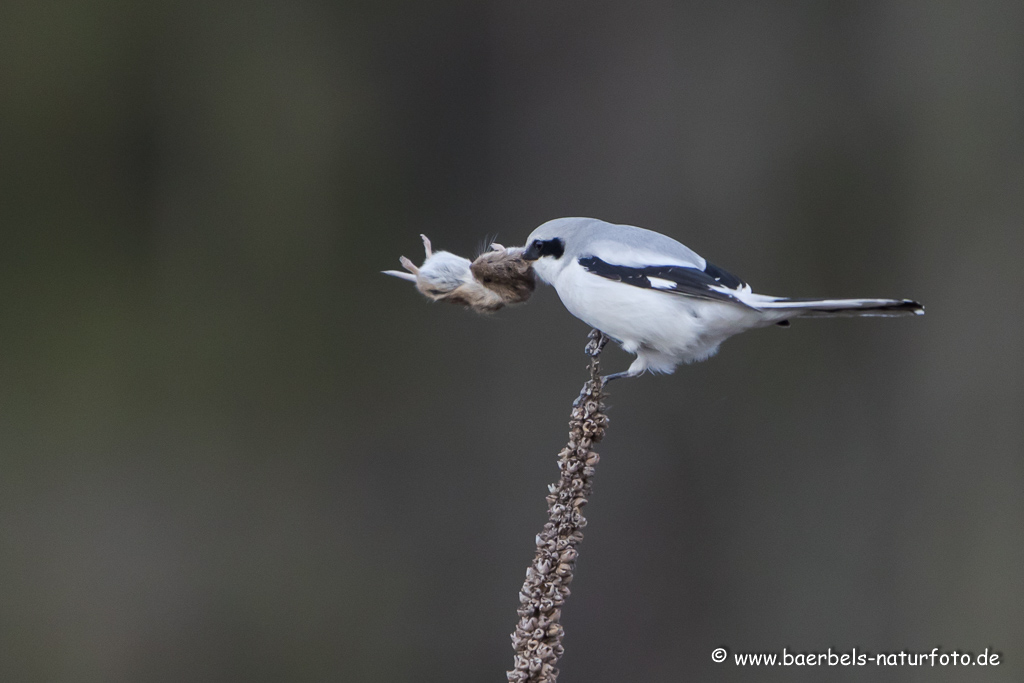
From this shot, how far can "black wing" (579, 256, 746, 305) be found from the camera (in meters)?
1.26

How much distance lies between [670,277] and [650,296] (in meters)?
0.05

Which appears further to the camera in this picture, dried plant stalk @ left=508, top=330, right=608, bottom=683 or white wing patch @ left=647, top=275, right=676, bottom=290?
white wing patch @ left=647, top=275, right=676, bottom=290

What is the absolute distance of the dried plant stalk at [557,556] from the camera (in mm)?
926

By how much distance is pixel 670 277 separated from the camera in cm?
128

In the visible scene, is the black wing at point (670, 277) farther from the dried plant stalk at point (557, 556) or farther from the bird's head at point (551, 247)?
the dried plant stalk at point (557, 556)

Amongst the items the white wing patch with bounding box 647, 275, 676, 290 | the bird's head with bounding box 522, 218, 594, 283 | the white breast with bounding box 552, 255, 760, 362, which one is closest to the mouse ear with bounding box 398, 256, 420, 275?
the bird's head with bounding box 522, 218, 594, 283

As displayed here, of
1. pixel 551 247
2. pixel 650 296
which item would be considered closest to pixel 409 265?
pixel 551 247

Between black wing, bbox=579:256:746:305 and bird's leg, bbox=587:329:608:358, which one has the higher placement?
black wing, bbox=579:256:746:305

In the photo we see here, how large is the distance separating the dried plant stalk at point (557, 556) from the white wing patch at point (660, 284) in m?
0.25

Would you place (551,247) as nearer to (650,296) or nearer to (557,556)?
(650,296)

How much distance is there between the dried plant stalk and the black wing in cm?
24

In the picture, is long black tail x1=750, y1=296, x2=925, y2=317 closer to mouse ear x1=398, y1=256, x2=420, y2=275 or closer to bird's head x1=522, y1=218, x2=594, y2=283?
bird's head x1=522, y1=218, x2=594, y2=283

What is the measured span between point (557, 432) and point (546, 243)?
4.77ft

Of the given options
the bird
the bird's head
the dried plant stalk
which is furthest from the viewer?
the bird's head
